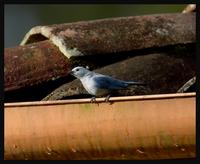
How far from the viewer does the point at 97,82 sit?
20.4ft

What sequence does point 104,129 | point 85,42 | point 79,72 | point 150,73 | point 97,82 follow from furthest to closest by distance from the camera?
point 97,82, point 85,42, point 79,72, point 150,73, point 104,129

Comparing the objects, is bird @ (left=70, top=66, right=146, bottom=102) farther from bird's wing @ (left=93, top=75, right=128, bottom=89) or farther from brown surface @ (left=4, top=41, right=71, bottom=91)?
brown surface @ (left=4, top=41, right=71, bottom=91)

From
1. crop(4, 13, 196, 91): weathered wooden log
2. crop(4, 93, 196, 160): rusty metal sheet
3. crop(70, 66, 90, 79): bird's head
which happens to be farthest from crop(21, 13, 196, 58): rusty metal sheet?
crop(4, 93, 196, 160): rusty metal sheet

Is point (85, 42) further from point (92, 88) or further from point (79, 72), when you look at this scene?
point (92, 88)

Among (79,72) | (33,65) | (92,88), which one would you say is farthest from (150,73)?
(33,65)

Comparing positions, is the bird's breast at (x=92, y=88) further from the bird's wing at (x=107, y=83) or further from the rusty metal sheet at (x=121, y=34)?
the rusty metal sheet at (x=121, y=34)

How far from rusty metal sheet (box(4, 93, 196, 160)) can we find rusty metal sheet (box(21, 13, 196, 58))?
1028mm

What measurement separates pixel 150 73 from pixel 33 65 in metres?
0.83

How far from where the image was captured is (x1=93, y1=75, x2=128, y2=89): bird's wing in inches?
219

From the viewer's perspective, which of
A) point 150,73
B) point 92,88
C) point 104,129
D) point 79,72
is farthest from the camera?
point 92,88

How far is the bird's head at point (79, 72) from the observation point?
564cm

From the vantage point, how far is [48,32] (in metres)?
6.24

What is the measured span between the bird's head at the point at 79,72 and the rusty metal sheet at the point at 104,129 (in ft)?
2.53

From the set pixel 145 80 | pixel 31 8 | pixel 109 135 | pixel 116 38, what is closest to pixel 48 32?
pixel 116 38
